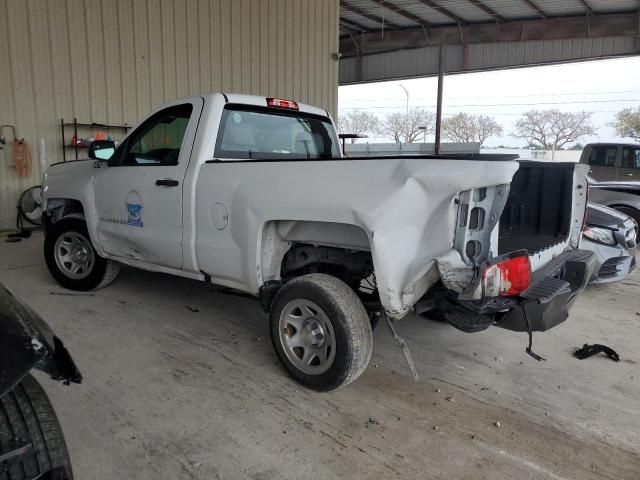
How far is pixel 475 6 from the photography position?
15.4 metres

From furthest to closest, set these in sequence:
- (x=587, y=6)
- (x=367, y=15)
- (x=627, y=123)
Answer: (x=627, y=123), (x=367, y=15), (x=587, y=6)

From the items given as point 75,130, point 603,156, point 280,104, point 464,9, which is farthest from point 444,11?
point 280,104

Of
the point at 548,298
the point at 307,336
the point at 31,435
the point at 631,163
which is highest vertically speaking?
the point at 631,163

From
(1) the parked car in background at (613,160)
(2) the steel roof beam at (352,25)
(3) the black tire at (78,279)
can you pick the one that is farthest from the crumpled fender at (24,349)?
(2) the steel roof beam at (352,25)

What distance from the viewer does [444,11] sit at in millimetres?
16031

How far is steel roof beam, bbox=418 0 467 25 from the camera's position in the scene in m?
15.2

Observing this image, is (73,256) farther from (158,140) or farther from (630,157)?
(630,157)

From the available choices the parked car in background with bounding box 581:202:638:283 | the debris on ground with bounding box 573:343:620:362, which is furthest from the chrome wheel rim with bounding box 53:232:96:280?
the parked car in background with bounding box 581:202:638:283

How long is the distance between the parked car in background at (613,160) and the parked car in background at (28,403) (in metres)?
13.8

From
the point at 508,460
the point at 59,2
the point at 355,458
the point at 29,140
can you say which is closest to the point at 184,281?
the point at 355,458

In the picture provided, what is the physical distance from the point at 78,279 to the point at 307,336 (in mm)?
3074

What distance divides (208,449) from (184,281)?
3241 millimetres

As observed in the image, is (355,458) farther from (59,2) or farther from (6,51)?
(59,2)

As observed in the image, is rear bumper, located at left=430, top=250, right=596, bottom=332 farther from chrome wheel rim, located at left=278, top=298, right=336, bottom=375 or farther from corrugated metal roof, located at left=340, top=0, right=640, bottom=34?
corrugated metal roof, located at left=340, top=0, right=640, bottom=34
